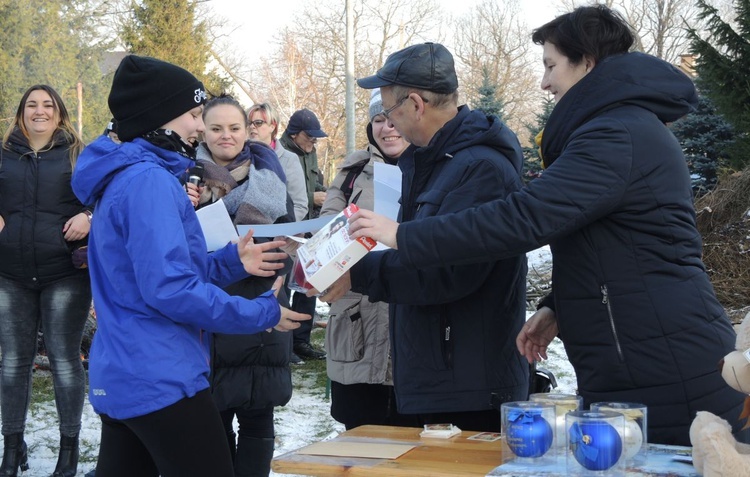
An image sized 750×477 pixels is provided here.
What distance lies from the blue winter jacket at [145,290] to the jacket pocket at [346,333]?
1.07m

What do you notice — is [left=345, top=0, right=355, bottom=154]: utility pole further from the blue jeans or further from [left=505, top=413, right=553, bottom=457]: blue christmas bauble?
[left=505, top=413, right=553, bottom=457]: blue christmas bauble

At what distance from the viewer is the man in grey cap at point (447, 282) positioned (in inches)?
105

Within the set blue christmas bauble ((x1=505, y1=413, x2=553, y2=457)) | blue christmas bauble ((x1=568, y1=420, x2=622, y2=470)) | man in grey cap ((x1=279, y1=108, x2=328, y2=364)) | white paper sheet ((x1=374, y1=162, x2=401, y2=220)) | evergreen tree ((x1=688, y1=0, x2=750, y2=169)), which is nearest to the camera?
blue christmas bauble ((x1=568, y1=420, x2=622, y2=470))

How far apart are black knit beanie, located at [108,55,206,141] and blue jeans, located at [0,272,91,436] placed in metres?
2.31

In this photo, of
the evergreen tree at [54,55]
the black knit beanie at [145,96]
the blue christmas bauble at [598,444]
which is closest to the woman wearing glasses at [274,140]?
the black knit beanie at [145,96]

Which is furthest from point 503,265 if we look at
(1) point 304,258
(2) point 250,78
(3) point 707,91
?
(2) point 250,78

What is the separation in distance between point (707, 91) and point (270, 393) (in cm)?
1092

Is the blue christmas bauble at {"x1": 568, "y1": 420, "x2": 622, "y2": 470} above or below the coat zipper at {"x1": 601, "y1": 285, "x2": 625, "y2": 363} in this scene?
below

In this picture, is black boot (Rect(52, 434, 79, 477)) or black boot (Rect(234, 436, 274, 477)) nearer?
black boot (Rect(234, 436, 274, 477))

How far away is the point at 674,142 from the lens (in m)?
2.30

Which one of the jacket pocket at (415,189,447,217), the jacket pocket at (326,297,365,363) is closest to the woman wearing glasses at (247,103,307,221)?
the jacket pocket at (326,297,365,363)

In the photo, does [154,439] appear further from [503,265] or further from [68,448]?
[68,448]

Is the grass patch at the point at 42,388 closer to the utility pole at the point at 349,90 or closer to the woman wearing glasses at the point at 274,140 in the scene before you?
the woman wearing glasses at the point at 274,140

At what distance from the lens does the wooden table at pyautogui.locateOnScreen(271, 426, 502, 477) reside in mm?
2021
